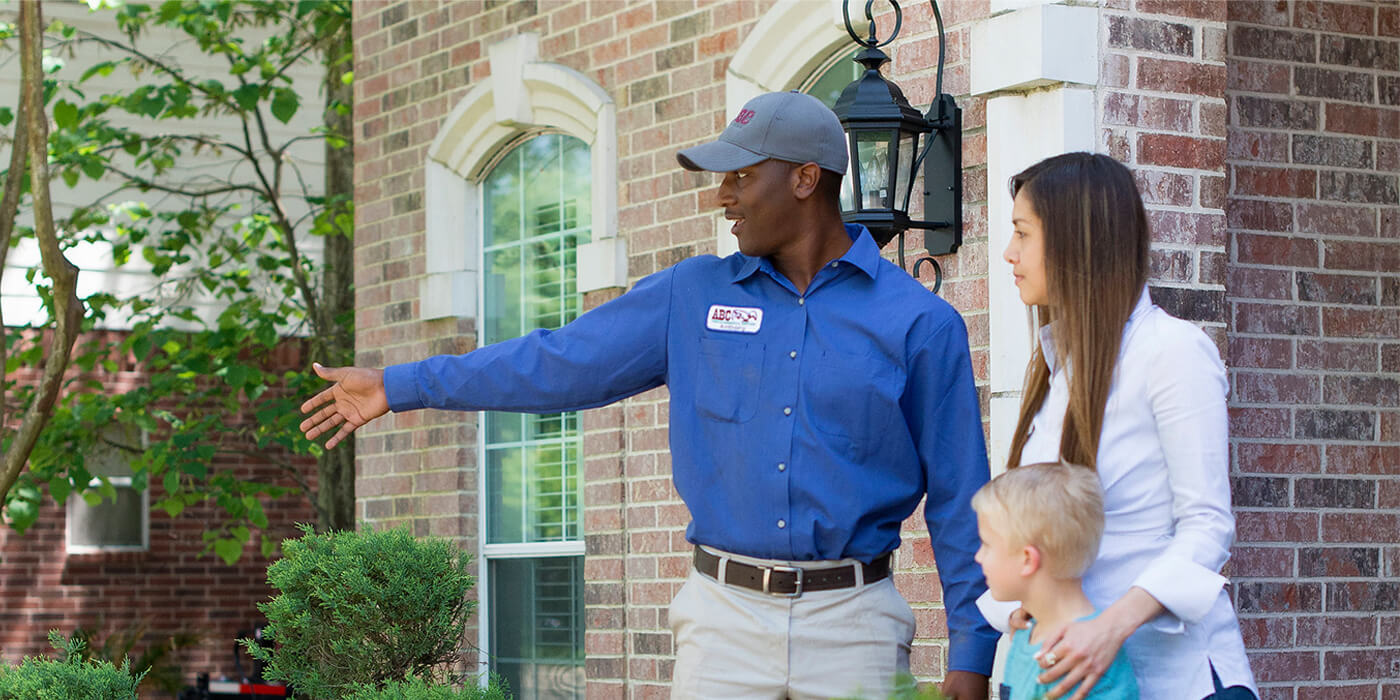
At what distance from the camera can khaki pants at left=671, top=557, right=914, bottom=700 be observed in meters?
3.26

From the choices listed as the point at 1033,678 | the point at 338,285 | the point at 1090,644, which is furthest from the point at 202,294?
the point at 1090,644

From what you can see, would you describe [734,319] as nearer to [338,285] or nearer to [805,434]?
[805,434]

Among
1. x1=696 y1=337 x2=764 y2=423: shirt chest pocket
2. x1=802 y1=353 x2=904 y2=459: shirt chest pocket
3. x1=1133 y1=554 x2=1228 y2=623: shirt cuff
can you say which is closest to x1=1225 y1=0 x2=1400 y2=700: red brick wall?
x1=802 y1=353 x2=904 y2=459: shirt chest pocket

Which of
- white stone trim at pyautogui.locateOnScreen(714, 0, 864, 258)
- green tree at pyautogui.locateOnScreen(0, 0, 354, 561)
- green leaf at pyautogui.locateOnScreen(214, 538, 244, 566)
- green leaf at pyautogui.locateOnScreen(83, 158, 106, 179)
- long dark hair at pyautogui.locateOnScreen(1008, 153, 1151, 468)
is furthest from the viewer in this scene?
green leaf at pyautogui.locateOnScreen(214, 538, 244, 566)

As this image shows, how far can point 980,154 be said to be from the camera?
491 cm

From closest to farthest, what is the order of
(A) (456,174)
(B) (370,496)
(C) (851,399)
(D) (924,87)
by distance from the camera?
(C) (851,399) < (D) (924,87) < (A) (456,174) < (B) (370,496)

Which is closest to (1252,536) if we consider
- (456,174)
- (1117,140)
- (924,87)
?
(1117,140)

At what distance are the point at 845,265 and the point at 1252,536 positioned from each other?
2.01 meters

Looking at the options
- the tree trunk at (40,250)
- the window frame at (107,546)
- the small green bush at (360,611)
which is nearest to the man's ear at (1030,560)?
the small green bush at (360,611)

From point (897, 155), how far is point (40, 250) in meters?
4.09

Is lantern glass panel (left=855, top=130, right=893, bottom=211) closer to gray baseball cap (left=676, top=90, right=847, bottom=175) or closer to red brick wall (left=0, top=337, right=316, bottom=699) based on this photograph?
gray baseball cap (left=676, top=90, right=847, bottom=175)

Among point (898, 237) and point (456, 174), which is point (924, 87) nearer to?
point (898, 237)

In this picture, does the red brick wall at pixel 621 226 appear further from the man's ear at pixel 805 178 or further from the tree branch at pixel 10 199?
the man's ear at pixel 805 178

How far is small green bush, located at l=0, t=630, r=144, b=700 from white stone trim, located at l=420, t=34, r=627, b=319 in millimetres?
2215
